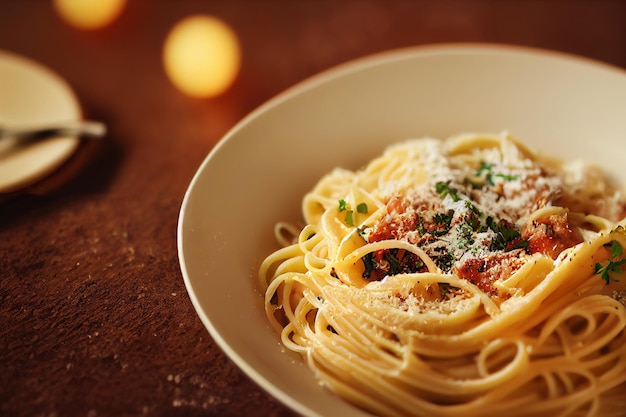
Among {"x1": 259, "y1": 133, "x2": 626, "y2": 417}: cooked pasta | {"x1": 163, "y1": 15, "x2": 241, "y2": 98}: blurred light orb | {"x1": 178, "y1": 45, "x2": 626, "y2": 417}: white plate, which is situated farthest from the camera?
{"x1": 163, "y1": 15, "x2": 241, "y2": 98}: blurred light orb

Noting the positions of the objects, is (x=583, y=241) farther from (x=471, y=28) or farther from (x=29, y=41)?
(x=29, y=41)

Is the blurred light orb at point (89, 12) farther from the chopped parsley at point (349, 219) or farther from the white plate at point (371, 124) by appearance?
the chopped parsley at point (349, 219)

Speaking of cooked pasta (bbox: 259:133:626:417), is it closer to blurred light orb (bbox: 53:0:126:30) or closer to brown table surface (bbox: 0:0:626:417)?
brown table surface (bbox: 0:0:626:417)

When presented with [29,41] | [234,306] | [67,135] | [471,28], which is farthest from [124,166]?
[471,28]

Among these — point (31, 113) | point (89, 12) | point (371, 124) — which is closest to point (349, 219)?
point (371, 124)

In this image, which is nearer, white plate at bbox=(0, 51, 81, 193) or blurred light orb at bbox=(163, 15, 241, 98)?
white plate at bbox=(0, 51, 81, 193)

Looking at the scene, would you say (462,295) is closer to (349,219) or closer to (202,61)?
(349,219)

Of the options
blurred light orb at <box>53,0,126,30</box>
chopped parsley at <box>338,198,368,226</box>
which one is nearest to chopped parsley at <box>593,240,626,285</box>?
chopped parsley at <box>338,198,368,226</box>

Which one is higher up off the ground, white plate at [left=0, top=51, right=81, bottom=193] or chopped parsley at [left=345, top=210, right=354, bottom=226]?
chopped parsley at [left=345, top=210, right=354, bottom=226]
